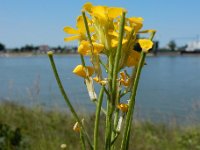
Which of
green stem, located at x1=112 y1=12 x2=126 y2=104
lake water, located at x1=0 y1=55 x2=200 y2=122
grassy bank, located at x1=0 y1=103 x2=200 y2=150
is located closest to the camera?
green stem, located at x1=112 y1=12 x2=126 y2=104

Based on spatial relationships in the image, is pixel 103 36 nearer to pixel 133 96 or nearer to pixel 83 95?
pixel 133 96

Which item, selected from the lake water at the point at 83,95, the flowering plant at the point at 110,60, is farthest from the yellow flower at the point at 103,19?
the lake water at the point at 83,95

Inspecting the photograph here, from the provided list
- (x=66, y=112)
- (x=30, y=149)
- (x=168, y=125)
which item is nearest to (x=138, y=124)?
(x=168, y=125)

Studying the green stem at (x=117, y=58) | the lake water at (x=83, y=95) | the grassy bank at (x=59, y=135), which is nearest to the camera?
the green stem at (x=117, y=58)

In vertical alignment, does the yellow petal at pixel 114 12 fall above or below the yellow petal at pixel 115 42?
above

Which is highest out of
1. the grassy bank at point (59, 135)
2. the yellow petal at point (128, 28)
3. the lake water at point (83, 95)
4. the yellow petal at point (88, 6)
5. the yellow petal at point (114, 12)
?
the yellow petal at point (88, 6)

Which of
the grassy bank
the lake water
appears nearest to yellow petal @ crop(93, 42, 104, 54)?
the lake water

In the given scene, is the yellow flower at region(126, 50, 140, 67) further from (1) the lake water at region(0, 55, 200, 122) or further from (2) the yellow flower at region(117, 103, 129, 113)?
(1) the lake water at region(0, 55, 200, 122)

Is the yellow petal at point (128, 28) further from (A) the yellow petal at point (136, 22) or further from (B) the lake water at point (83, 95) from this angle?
(B) the lake water at point (83, 95)

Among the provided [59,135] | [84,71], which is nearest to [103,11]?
[84,71]

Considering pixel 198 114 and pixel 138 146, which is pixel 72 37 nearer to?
pixel 138 146
